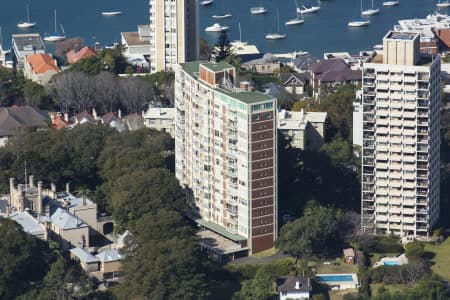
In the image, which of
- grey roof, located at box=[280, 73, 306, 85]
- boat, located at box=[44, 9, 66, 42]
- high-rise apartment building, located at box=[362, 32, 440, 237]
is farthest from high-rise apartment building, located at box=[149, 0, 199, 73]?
high-rise apartment building, located at box=[362, 32, 440, 237]

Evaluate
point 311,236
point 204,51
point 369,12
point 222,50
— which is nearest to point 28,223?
point 311,236

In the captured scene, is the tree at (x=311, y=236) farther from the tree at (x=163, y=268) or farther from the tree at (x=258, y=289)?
the tree at (x=163, y=268)

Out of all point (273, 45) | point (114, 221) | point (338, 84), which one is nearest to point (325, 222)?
point (114, 221)

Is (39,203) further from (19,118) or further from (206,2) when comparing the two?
(206,2)

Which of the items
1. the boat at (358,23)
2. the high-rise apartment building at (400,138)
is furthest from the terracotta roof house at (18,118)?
the boat at (358,23)

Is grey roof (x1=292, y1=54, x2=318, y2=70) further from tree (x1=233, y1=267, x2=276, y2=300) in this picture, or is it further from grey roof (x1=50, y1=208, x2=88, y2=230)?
tree (x1=233, y1=267, x2=276, y2=300)

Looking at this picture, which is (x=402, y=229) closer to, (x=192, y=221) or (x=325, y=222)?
(x=325, y=222)
